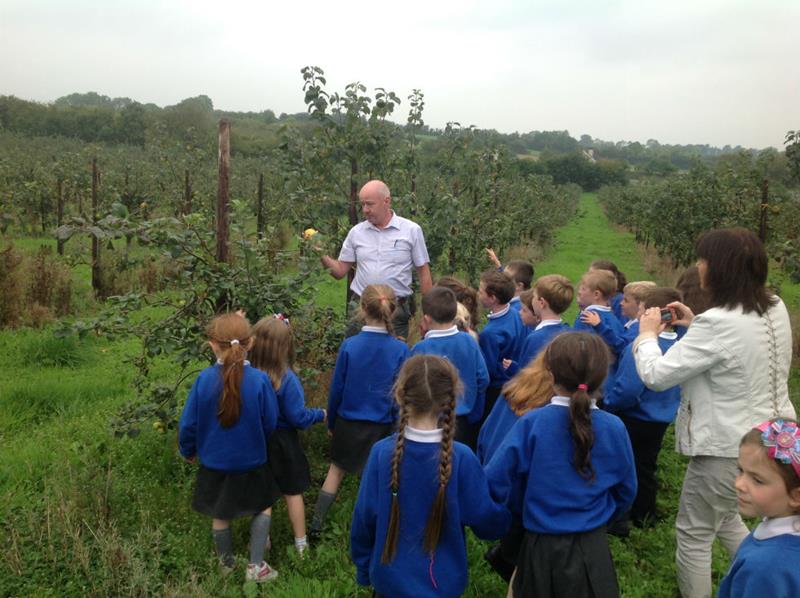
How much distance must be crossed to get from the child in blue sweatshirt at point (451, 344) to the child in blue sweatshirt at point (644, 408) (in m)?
0.81

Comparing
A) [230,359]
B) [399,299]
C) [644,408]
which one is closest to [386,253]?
[399,299]

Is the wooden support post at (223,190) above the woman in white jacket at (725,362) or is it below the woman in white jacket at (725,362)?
above

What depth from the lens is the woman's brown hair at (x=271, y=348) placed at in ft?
11.1

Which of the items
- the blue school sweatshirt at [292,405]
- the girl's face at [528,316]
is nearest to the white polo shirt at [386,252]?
the girl's face at [528,316]

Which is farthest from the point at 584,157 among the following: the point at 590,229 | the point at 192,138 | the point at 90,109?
the point at 192,138

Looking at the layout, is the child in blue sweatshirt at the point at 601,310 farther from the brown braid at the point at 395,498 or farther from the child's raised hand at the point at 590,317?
the brown braid at the point at 395,498

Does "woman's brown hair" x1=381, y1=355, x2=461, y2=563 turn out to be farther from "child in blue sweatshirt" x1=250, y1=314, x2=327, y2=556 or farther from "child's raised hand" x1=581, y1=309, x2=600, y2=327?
"child's raised hand" x1=581, y1=309, x2=600, y2=327

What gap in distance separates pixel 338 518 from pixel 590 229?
30947mm

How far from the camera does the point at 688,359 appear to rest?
2754 mm

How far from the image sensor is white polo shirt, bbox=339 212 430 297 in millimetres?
4855

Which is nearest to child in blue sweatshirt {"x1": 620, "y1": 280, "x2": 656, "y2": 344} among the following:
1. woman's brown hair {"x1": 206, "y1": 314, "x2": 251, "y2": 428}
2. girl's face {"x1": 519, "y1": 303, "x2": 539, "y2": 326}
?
girl's face {"x1": 519, "y1": 303, "x2": 539, "y2": 326}

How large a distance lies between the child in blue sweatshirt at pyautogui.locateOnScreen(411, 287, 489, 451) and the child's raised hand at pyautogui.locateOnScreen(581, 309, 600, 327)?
0.84m

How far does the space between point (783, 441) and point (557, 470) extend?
2.64 feet

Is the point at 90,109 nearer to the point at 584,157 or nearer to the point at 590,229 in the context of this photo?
the point at 590,229
